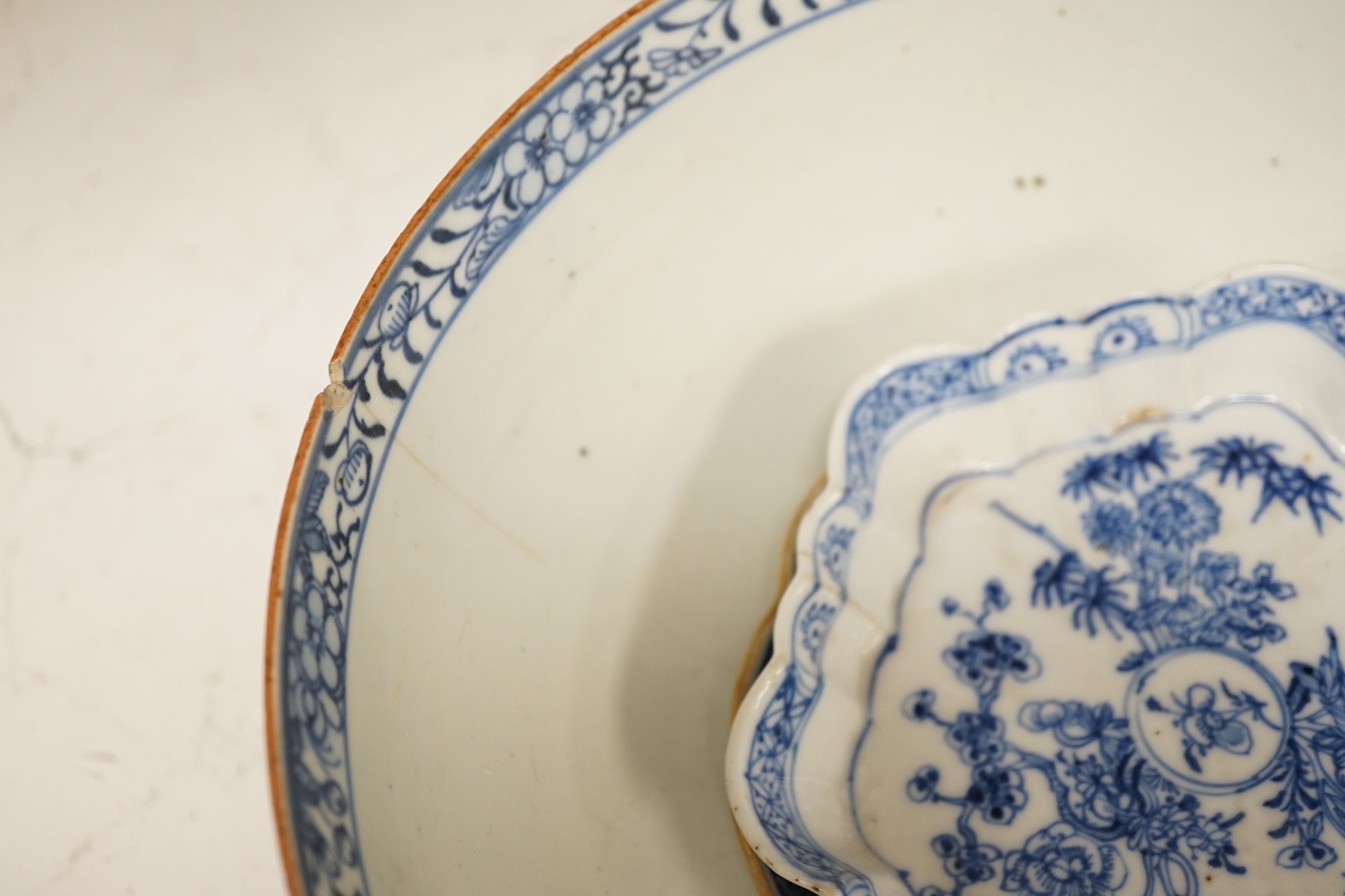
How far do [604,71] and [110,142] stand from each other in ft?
1.45

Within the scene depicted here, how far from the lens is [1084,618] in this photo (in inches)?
26.3

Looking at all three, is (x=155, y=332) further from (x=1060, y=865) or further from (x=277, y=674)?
(x=1060, y=865)

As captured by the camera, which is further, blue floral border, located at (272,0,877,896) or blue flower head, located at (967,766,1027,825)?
blue flower head, located at (967,766,1027,825)

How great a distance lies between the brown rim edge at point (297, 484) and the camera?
0.42 meters

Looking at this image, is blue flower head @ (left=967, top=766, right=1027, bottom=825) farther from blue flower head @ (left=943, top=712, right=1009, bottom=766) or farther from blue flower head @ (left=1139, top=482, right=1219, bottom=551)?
blue flower head @ (left=1139, top=482, right=1219, bottom=551)

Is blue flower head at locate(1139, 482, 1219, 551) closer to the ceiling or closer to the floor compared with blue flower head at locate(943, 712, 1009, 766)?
closer to the ceiling

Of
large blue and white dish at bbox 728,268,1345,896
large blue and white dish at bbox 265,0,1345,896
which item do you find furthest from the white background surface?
large blue and white dish at bbox 728,268,1345,896

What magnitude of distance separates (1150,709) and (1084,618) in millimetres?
71

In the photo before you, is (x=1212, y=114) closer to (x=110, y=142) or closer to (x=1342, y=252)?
(x=1342, y=252)

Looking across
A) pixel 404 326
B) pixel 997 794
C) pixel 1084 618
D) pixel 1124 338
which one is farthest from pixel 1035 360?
pixel 404 326

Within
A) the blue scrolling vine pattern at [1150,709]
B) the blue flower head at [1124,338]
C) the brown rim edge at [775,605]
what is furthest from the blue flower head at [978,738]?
the blue flower head at [1124,338]

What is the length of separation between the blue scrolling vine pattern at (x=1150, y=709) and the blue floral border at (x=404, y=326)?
0.38 metres

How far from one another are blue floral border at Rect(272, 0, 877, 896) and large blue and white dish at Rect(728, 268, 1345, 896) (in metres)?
0.24

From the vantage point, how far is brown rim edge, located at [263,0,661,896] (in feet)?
1.39
